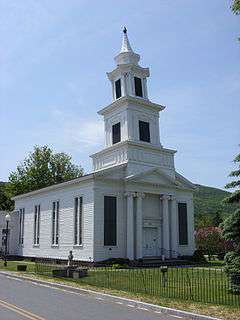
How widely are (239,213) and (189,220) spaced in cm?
2671

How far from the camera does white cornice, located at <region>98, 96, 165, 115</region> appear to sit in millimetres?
41041

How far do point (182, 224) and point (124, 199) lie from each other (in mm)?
7186

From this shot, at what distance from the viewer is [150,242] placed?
1526 inches

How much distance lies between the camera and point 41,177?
68.4 metres

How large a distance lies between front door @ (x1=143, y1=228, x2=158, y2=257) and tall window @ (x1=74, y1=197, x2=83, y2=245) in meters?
5.54

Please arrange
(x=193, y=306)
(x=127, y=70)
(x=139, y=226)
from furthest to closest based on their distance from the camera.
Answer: (x=127, y=70) → (x=139, y=226) → (x=193, y=306)

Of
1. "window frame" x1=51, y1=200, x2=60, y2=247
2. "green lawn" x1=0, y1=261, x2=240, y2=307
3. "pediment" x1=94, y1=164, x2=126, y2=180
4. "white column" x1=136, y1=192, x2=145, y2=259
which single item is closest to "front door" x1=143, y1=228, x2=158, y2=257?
"white column" x1=136, y1=192, x2=145, y2=259

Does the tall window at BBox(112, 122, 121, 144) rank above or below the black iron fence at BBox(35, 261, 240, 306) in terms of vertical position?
above

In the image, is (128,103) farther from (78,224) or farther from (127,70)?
(78,224)

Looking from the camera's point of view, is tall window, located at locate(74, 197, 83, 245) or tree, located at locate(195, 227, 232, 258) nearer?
tall window, located at locate(74, 197, 83, 245)

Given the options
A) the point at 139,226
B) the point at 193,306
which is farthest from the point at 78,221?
the point at 193,306

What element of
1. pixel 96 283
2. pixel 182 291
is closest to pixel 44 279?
pixel 96 283

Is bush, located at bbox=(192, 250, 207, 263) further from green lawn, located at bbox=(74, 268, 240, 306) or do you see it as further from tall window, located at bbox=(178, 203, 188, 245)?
green lawn, located at bbox=(74, 268, 240, 306)

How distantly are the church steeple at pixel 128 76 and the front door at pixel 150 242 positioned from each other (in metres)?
12.6
